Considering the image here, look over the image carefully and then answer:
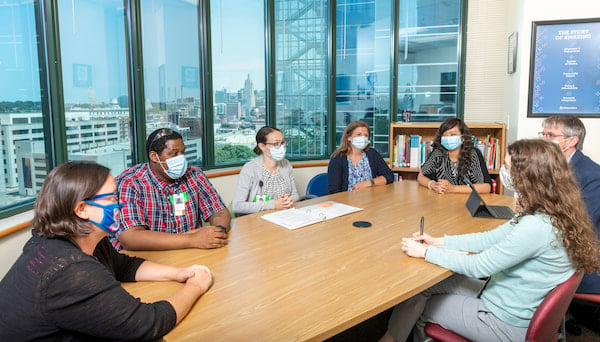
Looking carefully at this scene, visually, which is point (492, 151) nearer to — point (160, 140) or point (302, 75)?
point (302, 75)

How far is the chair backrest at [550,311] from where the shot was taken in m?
1.37

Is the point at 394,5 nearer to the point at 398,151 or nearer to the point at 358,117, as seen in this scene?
the point at 358,117

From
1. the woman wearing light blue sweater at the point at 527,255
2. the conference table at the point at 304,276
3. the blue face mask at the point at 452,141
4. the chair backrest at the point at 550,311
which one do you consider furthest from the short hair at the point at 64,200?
the blue face mask at the point at 452,141

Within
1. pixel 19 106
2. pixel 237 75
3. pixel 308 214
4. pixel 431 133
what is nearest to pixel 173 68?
pixel 237 75

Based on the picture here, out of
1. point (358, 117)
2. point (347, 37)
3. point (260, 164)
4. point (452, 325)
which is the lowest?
point (452, 325)

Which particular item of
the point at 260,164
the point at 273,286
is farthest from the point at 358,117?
the point at 273,286

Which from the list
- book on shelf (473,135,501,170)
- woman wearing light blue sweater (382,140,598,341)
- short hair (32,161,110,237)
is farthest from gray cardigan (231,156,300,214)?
book on shelf (473,135,501,170)

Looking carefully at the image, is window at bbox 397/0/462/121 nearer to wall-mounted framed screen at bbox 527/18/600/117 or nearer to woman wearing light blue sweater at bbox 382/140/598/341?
wall-mounted framed screen at bbox 527/18/600/117

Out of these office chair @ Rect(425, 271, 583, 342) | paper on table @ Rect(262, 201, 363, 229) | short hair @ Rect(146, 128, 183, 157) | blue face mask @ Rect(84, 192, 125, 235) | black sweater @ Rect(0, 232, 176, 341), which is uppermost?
short hair @ Rect(146, 128, 183, 157)

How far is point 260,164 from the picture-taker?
3.00 meters

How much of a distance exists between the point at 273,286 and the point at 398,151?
10.3 ft

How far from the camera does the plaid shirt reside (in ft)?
6.62

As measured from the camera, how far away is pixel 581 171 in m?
2.26

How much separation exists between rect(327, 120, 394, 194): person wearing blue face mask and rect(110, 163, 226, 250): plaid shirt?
1.27 meters
